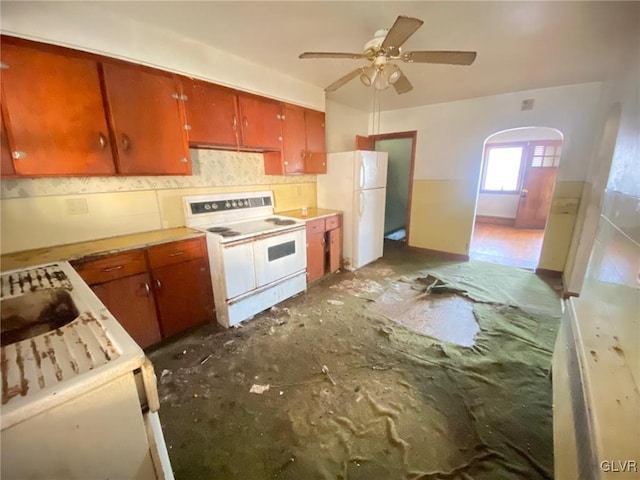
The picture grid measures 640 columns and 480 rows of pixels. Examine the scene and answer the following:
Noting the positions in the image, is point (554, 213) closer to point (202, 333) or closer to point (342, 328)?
point (342, 328)

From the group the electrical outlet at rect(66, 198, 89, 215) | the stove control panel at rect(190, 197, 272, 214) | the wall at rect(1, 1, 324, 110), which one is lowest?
the stove control panel at rect(190, 197, 272, 214)

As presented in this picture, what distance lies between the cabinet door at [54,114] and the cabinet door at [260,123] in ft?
3.80

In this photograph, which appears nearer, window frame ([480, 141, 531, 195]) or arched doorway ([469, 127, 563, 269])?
arched doorway ([469, 127, 563, 269])

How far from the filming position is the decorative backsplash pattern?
6.18ft

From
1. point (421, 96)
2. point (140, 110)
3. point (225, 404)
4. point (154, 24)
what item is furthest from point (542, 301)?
point (154, 24)

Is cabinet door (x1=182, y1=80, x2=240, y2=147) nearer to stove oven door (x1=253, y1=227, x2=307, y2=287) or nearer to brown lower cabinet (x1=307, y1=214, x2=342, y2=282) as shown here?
stove oven door (x1=253, y1=227, x2=307, y2=287)

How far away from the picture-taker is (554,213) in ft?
11.5

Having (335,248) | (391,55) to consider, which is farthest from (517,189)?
(391,55)

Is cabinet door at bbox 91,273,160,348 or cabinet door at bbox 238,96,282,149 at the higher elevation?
cabinet door at bbox 238,96,282,149

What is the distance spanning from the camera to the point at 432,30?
6.64 feet

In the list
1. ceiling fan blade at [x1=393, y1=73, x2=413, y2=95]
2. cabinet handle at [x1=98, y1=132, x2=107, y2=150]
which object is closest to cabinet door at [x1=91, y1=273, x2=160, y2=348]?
cabinet handle at [x1=98, y1=132, x2=107, y2=150]

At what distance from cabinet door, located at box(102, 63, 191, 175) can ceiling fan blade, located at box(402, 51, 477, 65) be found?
1.88 m

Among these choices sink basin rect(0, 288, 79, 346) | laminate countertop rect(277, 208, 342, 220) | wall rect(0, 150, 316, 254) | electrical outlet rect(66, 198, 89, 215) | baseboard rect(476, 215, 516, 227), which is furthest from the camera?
baseboard rect(476, 215, 516, 227)

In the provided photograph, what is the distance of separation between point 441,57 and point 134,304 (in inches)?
114
